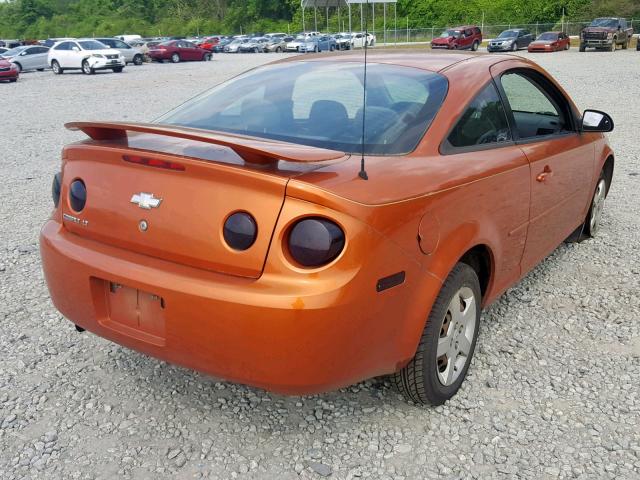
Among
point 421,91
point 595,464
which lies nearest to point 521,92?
point 421,91

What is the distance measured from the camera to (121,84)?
2325 centimetres

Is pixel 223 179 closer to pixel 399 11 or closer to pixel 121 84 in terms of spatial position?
pixel 121 84

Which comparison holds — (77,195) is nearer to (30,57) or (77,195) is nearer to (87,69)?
(87,69)

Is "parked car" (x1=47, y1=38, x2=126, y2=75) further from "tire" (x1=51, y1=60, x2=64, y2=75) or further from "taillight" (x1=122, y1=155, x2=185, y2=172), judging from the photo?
"taillight" (x1=122, y1=155, x2=185, y2=172)

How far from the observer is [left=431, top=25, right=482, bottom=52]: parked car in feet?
138

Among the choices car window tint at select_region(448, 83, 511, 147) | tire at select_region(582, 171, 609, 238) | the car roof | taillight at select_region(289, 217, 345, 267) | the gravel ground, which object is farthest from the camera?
tire at select_region(582, 171, 609, 238)

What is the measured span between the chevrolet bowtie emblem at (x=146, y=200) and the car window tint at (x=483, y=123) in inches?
53.0

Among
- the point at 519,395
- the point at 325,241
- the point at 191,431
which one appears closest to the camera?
the point at 325,241

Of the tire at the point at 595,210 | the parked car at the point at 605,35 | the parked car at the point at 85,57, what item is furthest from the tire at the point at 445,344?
the parked car at the point at 605,35

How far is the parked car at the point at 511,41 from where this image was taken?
138 ft

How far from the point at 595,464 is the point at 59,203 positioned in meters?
2.57

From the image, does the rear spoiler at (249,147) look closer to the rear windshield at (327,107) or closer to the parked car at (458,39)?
the rear windshield at (327,107)

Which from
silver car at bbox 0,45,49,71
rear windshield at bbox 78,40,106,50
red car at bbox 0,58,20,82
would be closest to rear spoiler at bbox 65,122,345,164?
red car at bbox 0,58,20,82

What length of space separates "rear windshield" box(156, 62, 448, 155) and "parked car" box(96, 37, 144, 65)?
34.7m
